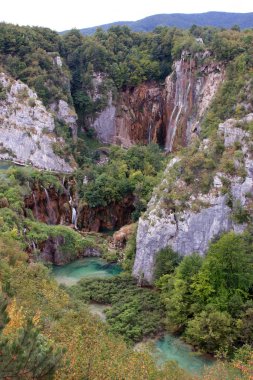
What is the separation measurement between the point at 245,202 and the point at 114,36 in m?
37.9

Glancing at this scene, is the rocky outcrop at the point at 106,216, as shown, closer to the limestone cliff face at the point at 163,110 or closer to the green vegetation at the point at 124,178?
the green vegetation at the point at 124,178

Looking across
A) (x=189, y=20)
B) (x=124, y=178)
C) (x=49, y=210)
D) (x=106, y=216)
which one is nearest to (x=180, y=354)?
(x=106, y=216)

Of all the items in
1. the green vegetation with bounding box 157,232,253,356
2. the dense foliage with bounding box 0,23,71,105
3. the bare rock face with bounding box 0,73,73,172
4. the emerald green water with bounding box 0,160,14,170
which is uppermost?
the dense foliage with bounding box 0,23,71,105

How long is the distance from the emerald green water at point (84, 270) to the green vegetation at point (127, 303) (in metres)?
2.05

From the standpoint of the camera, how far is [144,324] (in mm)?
23000

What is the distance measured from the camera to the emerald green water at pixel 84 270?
98.3 ft

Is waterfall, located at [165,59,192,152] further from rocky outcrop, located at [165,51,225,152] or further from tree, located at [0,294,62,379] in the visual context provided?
Result: tree, located at [0,294,62,379]

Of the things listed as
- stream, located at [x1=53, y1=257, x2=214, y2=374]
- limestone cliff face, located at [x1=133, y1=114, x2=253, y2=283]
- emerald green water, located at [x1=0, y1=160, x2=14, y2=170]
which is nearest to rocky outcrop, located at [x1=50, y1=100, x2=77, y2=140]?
emerald green water, located at [x1=0, y1=160, x2=14, y2=170]

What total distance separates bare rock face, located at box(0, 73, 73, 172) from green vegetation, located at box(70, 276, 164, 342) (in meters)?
17.4

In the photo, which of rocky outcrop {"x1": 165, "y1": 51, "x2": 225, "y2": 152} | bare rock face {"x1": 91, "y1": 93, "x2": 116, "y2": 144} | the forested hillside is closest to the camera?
the forested hillside

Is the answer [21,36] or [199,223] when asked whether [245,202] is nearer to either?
[199,223]

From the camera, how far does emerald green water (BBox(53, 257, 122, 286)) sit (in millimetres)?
29953

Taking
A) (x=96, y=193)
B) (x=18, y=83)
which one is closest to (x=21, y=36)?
(x=18, y=83)

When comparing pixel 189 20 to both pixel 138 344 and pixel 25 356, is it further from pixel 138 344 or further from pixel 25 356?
pixel 25 356
